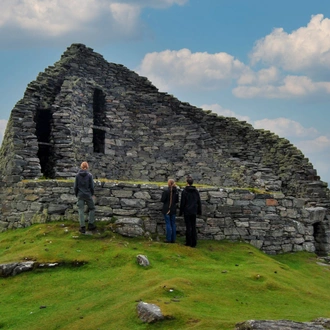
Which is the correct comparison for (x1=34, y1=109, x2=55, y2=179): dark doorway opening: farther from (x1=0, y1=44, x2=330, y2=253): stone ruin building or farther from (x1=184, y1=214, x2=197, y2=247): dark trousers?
(x1=184, y1=214, x2=197, y2=247): dark trousers

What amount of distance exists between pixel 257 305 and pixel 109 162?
15.3 meters

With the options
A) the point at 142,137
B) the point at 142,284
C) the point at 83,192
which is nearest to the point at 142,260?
the point at 142,284

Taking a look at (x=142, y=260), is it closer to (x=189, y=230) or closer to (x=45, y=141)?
(x=189, y=230)

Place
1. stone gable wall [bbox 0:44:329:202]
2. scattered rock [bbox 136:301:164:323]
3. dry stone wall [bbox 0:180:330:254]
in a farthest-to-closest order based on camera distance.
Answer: stone gable wall [bbox 0:44:329:202] → dry stone wall [bbox 0:180:330:254] → scattered rock [bbox 136:301:164:323]

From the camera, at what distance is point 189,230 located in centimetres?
1388

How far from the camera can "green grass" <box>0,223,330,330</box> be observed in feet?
27.8

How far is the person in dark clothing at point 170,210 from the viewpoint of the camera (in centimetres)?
1378

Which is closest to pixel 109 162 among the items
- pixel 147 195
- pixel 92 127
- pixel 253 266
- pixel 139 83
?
pixel 92 127

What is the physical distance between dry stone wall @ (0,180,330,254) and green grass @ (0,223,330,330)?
0.59 m

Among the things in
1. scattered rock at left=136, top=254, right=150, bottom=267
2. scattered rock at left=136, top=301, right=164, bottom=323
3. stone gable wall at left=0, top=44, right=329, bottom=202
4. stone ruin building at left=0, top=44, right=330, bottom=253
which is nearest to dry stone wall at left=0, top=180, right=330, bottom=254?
stone ruin building at left=0, top=44, right=330, bottom=253

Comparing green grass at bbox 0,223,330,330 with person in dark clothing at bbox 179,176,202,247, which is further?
person in dark clothing at bbox 179,176,202,247

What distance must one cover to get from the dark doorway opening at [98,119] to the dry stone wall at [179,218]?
7297 mm

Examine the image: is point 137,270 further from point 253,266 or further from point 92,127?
point 92,127

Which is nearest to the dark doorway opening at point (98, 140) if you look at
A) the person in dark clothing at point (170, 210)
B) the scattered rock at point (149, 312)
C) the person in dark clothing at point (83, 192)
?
the person in dark clothing at point (83, 192)
